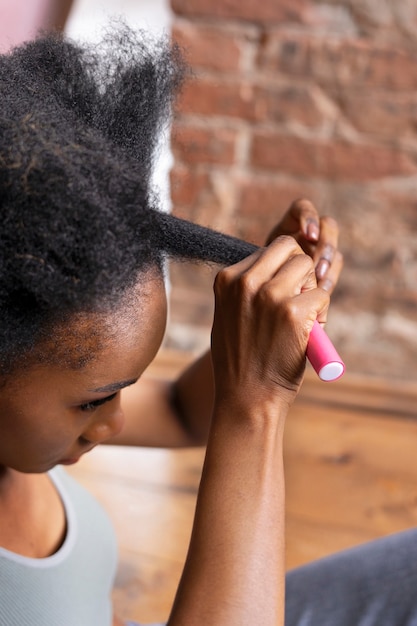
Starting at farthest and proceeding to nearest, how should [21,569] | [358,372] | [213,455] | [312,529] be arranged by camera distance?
[358,372] < [312,529] < [21,569] < [213,455]

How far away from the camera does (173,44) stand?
71 cm

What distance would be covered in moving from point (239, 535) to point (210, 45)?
1.13 m

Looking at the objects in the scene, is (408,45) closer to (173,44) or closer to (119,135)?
(173,44)

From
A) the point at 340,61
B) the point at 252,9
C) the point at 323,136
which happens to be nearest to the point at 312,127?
the point at 323,136

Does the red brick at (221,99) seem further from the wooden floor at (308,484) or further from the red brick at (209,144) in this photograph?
the wooden floor at (308,484)

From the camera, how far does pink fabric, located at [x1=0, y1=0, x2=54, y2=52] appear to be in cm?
138

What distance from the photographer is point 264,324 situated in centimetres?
53

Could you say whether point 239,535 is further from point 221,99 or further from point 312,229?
point 221,99

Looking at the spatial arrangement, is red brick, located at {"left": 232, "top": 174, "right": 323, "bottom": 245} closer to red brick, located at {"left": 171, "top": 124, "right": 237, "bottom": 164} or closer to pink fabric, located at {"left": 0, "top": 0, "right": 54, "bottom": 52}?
red brick, located at {"left": 171, "top": 124, "right": 237, "bottom": 164}

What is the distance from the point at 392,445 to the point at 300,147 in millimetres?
596

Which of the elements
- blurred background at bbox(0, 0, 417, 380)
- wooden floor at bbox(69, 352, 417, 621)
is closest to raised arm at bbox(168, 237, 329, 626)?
wooden floor at bbox(69, 352, 417, 621)

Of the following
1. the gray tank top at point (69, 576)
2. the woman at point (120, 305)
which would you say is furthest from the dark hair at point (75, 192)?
the gray tank top at point (69, 576)

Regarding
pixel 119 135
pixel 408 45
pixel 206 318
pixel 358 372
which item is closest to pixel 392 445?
pixel 358 372

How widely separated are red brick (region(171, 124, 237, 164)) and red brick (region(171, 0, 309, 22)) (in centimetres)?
21
